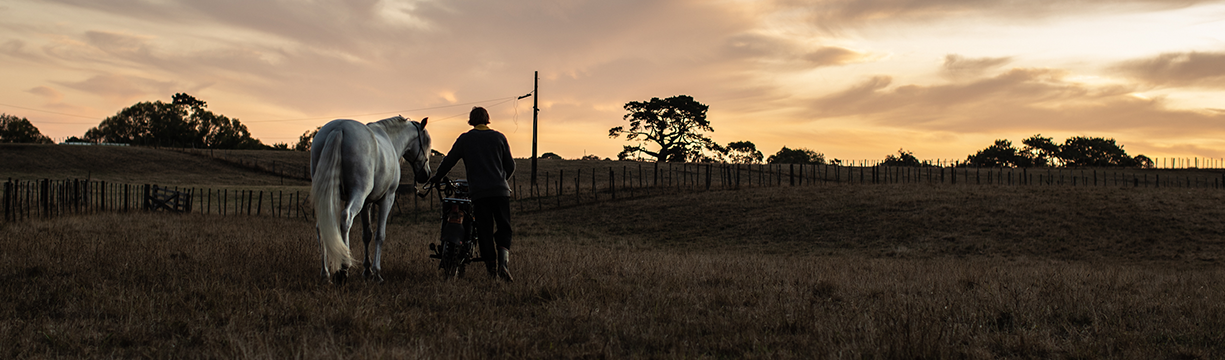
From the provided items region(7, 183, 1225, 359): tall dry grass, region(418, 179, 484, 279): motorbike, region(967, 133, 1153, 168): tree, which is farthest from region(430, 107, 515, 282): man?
region(967, 133, 1153, 168): tree

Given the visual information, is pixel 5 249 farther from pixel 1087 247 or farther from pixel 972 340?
pixel 1087 247

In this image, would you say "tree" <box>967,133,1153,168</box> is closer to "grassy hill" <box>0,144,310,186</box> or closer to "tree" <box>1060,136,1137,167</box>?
"tree" <box>1060,136,1137,167</box>

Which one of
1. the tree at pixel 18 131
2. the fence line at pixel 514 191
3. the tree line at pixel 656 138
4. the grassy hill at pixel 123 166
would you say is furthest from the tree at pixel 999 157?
the tree at pixel 18 131

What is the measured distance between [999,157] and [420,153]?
4741 inches

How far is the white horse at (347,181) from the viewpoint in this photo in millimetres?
5836

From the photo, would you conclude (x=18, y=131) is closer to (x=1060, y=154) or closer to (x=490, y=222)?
(x=490, y=222)

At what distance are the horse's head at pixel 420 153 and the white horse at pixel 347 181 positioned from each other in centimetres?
36

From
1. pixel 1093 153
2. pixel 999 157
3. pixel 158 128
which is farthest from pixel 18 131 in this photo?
pixel 1093 153

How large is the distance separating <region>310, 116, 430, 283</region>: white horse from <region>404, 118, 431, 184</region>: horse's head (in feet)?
1.18

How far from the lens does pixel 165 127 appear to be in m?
87.3

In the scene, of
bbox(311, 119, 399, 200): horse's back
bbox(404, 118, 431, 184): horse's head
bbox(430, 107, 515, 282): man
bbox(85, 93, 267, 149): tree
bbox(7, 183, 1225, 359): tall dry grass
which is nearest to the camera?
bbox(7, 183, 1225, 359): tall dry grass

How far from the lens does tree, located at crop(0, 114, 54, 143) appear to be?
87875mm

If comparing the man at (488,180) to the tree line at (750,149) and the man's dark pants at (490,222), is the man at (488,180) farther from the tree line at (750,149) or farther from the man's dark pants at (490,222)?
the tree line at (750,149)

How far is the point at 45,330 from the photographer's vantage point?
387 cm
